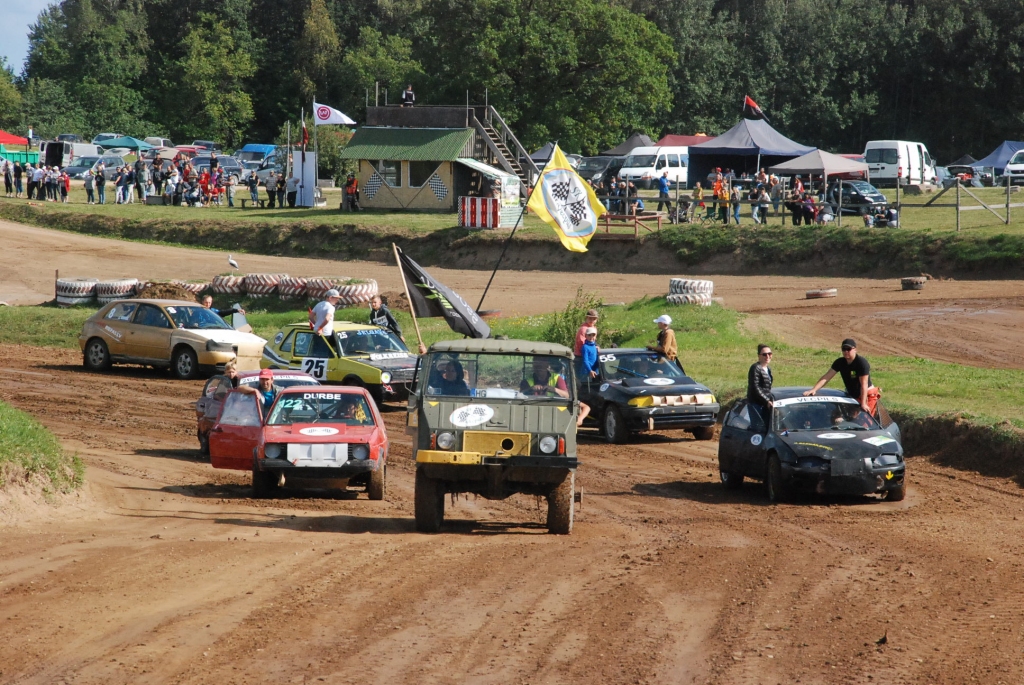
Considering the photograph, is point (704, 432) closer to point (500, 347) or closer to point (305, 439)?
point (305, 439)

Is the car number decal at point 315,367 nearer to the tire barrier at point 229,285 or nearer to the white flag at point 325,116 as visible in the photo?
the tire barrier at point 229,285

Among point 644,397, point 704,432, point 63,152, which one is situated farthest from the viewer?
point 63,152

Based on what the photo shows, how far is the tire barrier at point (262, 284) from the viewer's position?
34.2 metres

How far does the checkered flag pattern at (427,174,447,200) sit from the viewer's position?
50.8m

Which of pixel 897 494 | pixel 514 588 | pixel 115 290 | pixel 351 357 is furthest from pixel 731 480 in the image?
pixel 115 290

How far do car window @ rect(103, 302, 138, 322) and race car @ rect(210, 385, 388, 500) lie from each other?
1136 centimetres

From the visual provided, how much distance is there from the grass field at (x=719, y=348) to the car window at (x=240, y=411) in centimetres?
891

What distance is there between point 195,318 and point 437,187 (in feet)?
85.0

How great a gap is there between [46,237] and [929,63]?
52.7m

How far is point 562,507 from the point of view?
1218cm

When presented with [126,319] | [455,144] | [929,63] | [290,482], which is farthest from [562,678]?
[929,63]

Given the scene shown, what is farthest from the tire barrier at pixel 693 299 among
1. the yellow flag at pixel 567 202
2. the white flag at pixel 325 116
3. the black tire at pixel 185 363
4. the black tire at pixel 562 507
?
the white flag at pixel 325 116

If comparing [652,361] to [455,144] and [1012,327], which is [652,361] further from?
[455,144]

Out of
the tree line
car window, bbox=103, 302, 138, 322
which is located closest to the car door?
car window, bbox=103, 302, 138, 322
